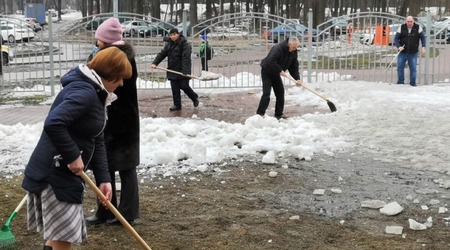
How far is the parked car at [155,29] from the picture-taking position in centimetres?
1503

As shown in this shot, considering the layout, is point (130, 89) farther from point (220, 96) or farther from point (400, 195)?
point (220, 96)

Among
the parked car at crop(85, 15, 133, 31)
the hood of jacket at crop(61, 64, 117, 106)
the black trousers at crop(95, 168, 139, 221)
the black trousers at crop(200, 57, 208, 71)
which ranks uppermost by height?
the parked car at crop(85, 15, 133, 31)

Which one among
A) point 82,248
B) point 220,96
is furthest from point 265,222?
point 220,96

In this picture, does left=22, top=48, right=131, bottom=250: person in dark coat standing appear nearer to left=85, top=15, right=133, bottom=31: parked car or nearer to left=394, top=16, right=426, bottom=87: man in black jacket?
left=85, top=15, right=133, bottom=31: parked car

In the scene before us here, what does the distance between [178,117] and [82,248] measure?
248 inches

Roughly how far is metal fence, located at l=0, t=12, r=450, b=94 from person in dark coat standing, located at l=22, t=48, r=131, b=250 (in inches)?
442

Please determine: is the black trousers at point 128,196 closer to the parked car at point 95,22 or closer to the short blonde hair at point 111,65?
the short blonde hair at point 111,65

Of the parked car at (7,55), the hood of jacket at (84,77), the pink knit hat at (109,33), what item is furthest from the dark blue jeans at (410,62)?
the hood of jacket at (84,77)

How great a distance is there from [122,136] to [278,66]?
5658mm

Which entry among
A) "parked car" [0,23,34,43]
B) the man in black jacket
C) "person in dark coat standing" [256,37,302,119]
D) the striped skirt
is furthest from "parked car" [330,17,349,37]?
the striped skirt

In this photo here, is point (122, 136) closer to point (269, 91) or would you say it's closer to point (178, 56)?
point (269, 91)

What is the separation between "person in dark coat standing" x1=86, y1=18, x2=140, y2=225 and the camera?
4.91 metres

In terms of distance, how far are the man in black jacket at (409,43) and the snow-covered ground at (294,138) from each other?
4303 millimetres

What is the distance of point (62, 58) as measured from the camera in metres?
16.2
